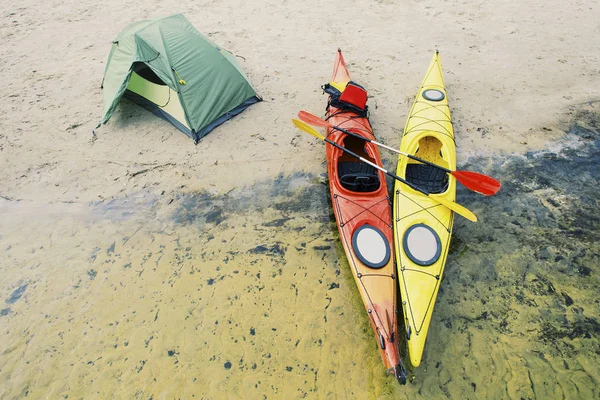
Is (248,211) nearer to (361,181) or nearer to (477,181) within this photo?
(361,181)

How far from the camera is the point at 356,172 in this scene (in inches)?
228

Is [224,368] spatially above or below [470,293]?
below

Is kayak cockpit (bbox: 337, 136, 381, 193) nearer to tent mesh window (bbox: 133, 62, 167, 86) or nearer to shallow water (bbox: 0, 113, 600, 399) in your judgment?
shallow water (bbox: 0, 113, 600, 399)

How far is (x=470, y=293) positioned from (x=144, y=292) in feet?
14.6

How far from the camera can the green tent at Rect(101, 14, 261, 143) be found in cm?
638

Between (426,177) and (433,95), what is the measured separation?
77.5 inches

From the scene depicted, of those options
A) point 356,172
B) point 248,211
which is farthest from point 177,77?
point 356,172

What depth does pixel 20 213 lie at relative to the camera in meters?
5.55

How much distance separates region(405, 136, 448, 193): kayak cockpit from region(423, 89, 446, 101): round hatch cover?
0.97 meters

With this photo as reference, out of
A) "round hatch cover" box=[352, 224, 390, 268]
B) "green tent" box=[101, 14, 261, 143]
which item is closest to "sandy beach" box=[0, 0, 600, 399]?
"green tent" box=[101, 14, 261, 143]

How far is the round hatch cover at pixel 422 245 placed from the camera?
427cm

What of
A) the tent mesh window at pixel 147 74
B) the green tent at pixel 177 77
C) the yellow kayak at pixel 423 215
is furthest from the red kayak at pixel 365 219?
A: the tent mesh window at pixel 147 74

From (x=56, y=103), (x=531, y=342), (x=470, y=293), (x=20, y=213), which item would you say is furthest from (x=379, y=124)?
(x=56, y=103)

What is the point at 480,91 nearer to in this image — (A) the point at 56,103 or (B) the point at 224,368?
(B) the point at 224,368
